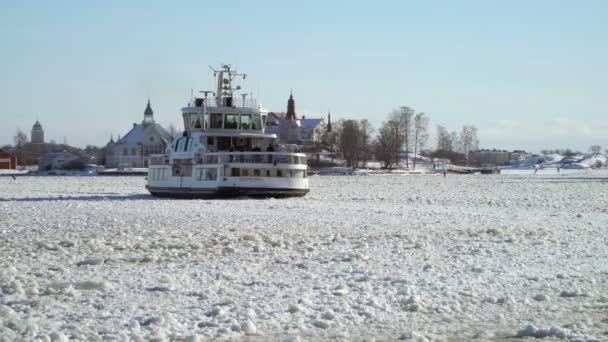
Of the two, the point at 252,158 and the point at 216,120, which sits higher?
the point at 216,120

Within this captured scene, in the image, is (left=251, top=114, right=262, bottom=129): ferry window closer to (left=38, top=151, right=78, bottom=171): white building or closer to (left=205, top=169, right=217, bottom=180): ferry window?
(left=205, top=169, right=217, bottom=180): ferry window

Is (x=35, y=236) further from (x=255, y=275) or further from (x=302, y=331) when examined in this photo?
(x=302, y=331)

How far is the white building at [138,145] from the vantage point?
5620 inches

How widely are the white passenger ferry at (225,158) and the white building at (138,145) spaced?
96.9 m

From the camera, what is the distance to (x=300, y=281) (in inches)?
480

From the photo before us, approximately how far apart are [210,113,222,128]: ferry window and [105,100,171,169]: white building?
98.3 m

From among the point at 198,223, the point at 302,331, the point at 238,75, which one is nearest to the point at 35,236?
the point at 198,223

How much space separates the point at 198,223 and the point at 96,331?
1251 cm

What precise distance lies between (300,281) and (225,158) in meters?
26.0

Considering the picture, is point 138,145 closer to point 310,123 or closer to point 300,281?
point 310,123

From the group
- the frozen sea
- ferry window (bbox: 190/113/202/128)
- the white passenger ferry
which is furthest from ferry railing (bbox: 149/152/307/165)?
the frozen sea

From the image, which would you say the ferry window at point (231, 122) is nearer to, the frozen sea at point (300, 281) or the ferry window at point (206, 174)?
the ferry window at point (206, 174)

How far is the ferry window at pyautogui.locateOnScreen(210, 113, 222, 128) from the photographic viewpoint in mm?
43281

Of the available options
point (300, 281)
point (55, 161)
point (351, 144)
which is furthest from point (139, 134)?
point (300, 281)
